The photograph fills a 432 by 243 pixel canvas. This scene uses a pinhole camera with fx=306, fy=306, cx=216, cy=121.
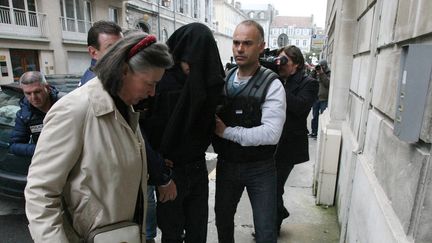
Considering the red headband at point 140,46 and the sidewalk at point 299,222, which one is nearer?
the red headband at point 140,46

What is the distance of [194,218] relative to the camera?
2273 millimetres

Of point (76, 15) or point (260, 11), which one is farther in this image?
point (260, 11)

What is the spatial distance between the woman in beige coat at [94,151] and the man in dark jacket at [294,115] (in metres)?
1.68

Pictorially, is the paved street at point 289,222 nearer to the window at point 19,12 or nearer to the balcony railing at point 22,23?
the balcony railing at point 22,23

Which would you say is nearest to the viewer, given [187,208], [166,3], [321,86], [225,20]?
[187,208]

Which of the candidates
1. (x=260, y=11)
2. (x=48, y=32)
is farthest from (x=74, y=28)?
(x=260, y=11)

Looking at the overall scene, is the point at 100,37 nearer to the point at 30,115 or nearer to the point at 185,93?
the point at 30,115

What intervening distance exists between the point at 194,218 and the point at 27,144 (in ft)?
5.30

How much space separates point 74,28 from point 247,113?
18.2 metres

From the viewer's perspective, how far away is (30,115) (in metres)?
2.65

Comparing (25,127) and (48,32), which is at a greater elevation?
(48,32)

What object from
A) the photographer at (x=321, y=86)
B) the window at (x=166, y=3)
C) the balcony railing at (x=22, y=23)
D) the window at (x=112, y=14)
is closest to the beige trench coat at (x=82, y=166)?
the photographer at (x=321, y=86)

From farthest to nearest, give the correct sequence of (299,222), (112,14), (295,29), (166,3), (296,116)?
1. (295,29)
2. (166,3)
3. (112,14)
4. (299,222)
5. (296,116)

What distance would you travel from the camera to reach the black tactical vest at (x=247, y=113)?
210 cm
